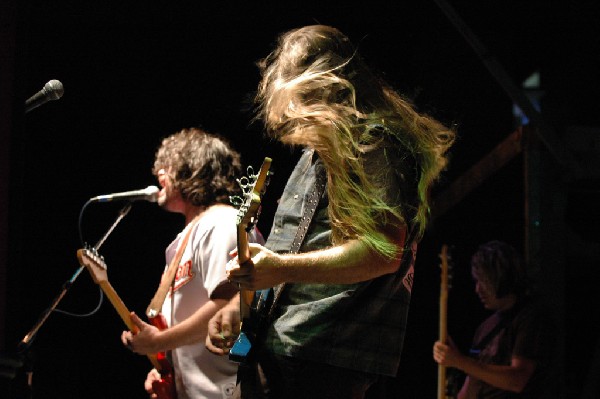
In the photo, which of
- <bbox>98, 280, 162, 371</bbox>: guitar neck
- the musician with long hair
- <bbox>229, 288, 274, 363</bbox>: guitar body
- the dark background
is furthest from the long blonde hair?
the dark background

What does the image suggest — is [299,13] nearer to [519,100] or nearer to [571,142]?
[519,100]

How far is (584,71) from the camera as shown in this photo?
832 cm

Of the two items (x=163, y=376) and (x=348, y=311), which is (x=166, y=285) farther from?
(x=348, y=311)

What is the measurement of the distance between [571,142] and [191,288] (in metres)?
2.58

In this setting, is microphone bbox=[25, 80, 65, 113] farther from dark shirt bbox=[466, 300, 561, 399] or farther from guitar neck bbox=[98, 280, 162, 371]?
dark shirt bbox=[466, 300, 561, 399]

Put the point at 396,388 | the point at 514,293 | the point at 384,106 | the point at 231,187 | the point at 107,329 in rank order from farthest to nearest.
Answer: the point at 396,388 → the point at 107,329 → the point at 514,293 → the point at 231,187 → the point at 384,106

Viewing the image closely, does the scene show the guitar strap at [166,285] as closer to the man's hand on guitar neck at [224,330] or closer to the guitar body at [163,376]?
the guitar body at [163,376]

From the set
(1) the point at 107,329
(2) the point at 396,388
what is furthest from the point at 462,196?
(1) the point at 107,329

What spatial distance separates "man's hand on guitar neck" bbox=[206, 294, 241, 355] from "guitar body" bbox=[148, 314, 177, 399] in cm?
51

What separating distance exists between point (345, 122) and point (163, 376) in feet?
4.81

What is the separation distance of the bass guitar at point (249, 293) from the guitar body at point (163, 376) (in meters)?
0.94

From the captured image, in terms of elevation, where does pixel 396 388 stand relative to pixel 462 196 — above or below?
below

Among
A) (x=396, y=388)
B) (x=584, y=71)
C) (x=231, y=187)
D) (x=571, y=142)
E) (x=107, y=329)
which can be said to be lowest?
(x=396, y=388)

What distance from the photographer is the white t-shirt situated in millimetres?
2887
